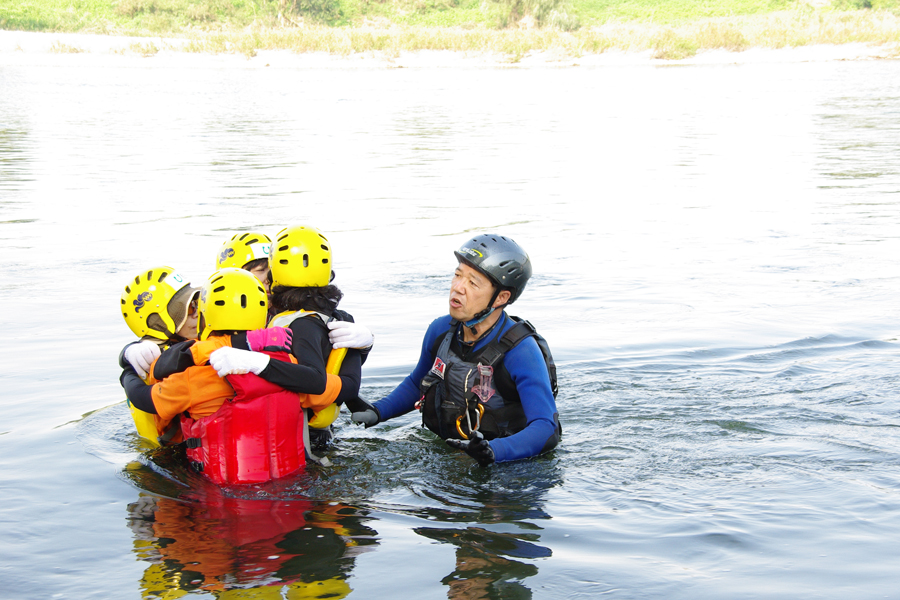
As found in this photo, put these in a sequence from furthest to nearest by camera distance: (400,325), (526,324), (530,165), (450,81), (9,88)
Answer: (450,81)
(9,88)
(530,165)
(400,325)
(526,324)

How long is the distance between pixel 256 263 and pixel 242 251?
0.39 feet

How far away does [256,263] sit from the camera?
6129 millimetres

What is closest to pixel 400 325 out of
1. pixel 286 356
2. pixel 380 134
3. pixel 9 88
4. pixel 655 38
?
pixel 286 356

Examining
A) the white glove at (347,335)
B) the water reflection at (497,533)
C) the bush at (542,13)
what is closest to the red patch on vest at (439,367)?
the white glove at (347,335)

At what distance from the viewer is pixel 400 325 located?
359 inches


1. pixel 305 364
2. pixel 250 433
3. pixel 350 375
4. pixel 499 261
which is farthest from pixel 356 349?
pixel 499 261

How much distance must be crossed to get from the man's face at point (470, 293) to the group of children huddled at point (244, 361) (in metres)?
0.55

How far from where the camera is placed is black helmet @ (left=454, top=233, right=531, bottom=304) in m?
5.25

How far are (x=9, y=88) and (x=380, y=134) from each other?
20.5 m

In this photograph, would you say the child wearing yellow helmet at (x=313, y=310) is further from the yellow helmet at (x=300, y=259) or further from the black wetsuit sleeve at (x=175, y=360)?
the black wetsuit sleeve at (x=175, y=360)

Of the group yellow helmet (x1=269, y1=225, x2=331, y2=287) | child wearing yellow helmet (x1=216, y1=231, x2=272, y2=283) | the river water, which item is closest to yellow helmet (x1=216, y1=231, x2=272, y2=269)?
child wearing yellow helmet (x1=216, y1=231, x2=272, y2=283)

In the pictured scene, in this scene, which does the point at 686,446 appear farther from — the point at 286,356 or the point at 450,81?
the point at 450,81

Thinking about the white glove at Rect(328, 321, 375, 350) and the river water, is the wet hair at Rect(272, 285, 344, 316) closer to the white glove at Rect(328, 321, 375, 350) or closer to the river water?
the white glove at Rect(328, 321, 375, 350)

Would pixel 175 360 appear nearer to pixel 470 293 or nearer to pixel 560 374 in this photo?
pixel 470 293
